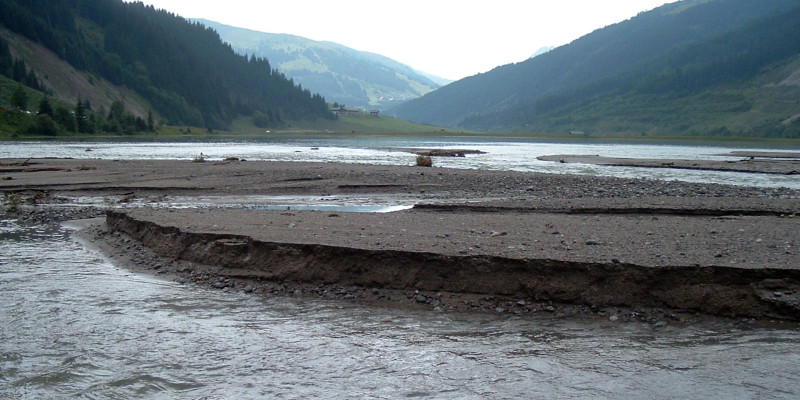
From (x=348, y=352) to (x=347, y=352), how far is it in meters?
0.01

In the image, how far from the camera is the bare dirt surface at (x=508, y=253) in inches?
334

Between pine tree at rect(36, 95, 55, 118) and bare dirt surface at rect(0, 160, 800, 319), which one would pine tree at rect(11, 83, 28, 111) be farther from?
bare dirt surface at rect(0, 160, 800, 319)

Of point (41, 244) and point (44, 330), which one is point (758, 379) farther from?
point (41, 244)

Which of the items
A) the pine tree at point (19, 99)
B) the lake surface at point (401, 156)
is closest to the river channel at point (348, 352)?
the lake surface at point (401, 156)

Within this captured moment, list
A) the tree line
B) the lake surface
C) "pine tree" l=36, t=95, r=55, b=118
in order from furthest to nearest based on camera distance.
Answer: "pine tree" l=36, t=95, r=55, b=118 → the tree line → the lake surface

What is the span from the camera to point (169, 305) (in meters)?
8.92

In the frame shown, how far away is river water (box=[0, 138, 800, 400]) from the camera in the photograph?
20.0 ft

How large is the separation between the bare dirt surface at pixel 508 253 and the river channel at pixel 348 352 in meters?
0.58

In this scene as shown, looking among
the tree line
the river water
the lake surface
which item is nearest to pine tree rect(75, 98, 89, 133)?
the tree line

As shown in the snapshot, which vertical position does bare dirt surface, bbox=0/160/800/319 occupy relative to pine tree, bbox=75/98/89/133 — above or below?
below

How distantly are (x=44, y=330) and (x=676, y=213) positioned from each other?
50.6 feet

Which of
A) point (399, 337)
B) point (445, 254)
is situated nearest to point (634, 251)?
point (445, 254)

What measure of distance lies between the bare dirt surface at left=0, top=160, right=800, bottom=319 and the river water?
0.57 m

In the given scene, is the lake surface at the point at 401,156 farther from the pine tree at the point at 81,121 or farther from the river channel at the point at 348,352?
the pine tree at the point at 81,121
